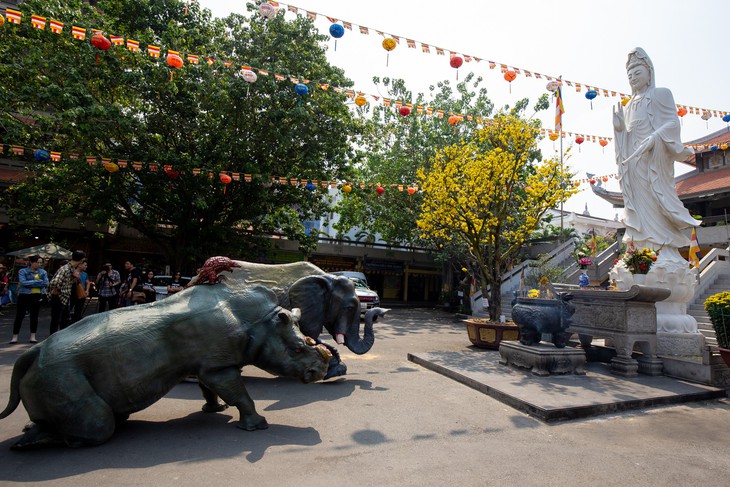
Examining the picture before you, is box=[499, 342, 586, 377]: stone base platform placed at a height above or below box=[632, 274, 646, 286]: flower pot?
below

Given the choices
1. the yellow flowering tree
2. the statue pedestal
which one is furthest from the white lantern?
the statue pedestal

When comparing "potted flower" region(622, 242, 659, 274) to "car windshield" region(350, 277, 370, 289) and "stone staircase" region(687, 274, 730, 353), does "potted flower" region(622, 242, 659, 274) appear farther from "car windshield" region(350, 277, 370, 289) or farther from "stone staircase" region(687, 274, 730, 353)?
"car windshield" region(350, 277, 370, 289)

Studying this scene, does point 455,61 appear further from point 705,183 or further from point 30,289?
point 705,183

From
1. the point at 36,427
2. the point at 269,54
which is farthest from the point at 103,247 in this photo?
the point at 36,427

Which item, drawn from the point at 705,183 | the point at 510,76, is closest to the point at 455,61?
the point at 510,76

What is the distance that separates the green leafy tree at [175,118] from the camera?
437 inches

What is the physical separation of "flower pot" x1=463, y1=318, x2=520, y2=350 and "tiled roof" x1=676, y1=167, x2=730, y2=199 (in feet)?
50.6

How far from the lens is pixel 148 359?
3.44 metres

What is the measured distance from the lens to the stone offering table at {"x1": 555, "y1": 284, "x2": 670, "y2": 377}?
6.70 m

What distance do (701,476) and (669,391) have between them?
2.87 meters

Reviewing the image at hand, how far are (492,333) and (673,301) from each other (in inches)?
142

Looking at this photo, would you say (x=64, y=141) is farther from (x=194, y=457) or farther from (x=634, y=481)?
(x=634, y=481)

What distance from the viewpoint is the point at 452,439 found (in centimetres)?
390

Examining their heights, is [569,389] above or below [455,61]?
below
